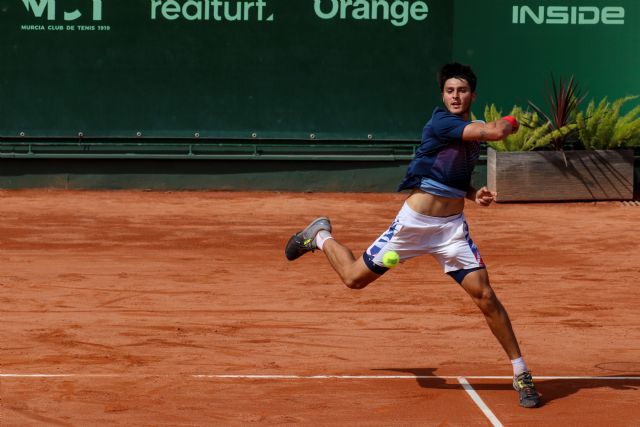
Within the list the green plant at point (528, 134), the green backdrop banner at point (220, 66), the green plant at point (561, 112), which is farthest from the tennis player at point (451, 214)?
the green backdrop banner at point (220, 66)

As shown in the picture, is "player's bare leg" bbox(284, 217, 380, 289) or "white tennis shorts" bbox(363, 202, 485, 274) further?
"player's bare leg" bbox(284, 217, 380, 289)

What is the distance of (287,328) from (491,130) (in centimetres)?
302

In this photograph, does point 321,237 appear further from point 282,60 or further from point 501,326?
point 282,60

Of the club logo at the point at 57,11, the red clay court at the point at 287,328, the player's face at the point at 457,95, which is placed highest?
the club logo at the point at 57,11

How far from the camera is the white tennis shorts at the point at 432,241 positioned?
7.20 meters

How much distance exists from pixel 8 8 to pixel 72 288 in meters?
8.93

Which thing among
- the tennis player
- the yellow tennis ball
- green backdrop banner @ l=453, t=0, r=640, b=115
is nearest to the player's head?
the tennis player

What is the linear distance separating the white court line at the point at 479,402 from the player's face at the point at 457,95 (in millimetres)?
1693

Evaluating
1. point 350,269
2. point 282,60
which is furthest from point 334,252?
point 282,60

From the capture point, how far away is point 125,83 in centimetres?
1858

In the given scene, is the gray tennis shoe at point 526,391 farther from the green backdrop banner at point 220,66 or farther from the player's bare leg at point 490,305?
the green backdrop banner at point 220,66

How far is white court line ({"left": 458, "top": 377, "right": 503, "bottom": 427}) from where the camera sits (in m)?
6.77

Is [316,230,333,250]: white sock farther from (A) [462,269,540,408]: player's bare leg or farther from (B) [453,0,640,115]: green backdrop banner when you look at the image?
(B) [453,0,640,115]: green backdrop banner

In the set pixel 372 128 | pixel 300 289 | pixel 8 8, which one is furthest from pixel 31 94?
pixel 300 289
